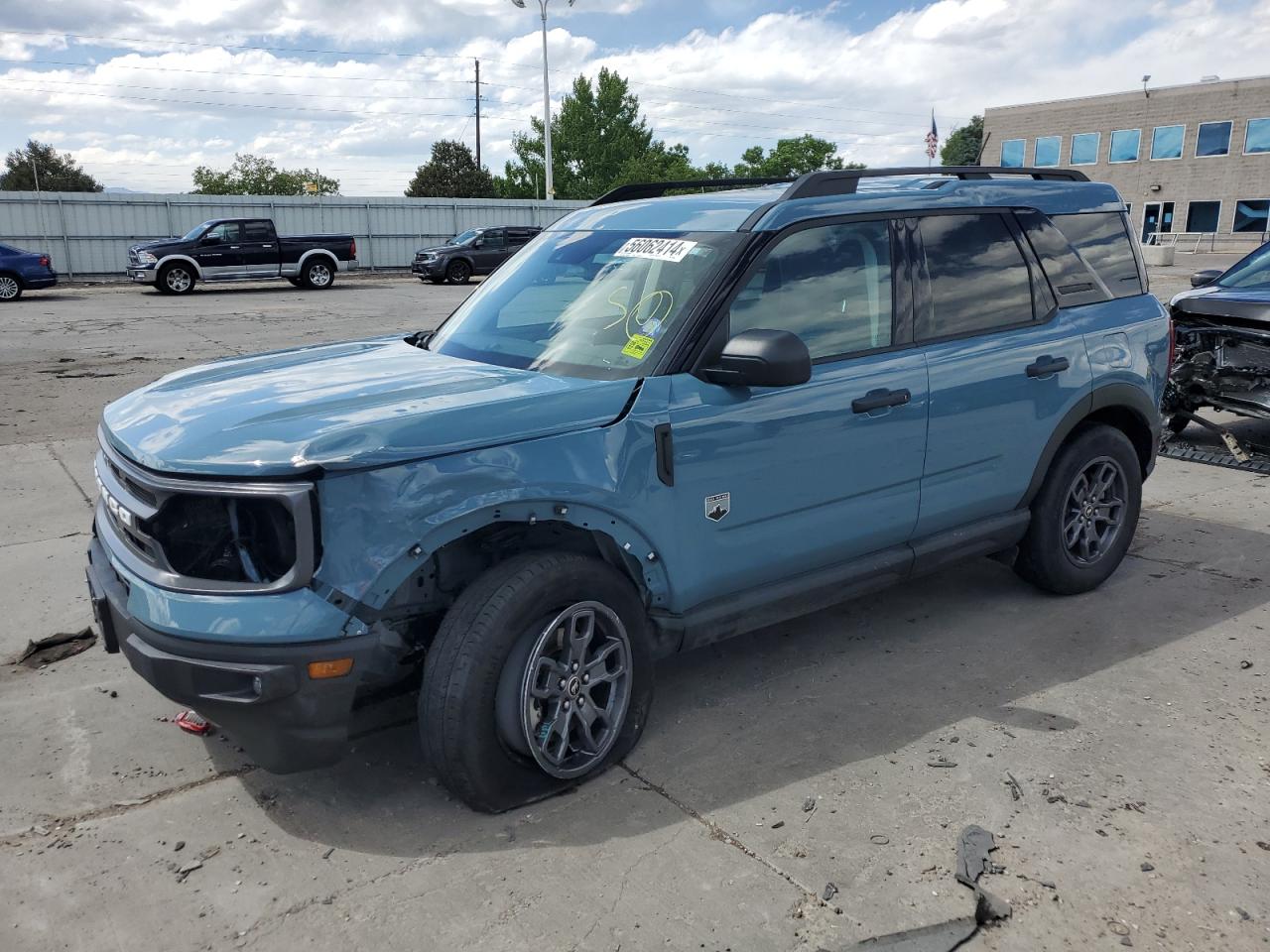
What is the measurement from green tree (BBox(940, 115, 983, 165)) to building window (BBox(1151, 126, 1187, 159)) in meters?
34.8

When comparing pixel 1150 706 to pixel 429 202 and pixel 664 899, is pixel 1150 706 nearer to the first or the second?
pixel 664 899

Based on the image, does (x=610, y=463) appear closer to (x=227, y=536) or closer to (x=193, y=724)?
(x=227, y=536)

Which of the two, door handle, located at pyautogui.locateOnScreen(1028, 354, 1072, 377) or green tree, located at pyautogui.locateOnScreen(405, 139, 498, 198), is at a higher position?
green tree, located at pyautogui.locateOnScreen(405, 139, 498, 198)

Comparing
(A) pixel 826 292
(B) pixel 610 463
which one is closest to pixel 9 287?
(A) pixel 826 292

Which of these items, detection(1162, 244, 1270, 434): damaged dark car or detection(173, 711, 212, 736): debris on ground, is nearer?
detection(173, 711, 212, 736): debris on ground

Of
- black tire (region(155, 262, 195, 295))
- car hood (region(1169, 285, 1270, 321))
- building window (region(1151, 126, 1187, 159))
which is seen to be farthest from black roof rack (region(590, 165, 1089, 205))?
building window (region(1151, 126, 1187, 159))

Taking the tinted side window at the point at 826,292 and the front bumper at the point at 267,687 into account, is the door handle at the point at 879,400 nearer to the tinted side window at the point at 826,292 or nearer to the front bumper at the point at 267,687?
the tinted side window at the point at 826,292

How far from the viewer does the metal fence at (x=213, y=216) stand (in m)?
29.3

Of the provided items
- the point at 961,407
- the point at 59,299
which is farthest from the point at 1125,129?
the point at 961,407

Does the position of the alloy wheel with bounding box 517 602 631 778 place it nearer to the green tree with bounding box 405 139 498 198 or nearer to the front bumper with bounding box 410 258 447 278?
the front bumper with bounding box 410 258 447 278

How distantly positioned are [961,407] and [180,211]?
106 ft

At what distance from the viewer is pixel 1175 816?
318cm

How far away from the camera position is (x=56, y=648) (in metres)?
4.45

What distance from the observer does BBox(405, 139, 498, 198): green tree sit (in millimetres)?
66938
